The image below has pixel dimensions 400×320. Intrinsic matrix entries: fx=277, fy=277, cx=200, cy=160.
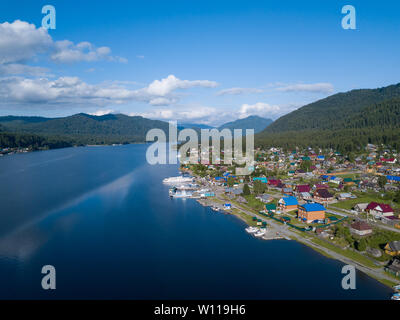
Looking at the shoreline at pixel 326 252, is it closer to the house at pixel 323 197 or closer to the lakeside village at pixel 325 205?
the lakeside village at pixel 325 205

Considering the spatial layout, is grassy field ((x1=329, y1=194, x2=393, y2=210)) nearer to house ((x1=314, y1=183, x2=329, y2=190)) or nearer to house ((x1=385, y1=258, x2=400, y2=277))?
house ((x1=314, y1=183, x2=329, y2=190))

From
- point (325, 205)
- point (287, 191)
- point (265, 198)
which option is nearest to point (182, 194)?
point (265, 198)

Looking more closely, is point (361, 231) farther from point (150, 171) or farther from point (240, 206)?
point (150, 171)

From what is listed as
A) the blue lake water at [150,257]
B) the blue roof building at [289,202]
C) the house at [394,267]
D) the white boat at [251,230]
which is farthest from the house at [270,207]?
the house at [394,267]

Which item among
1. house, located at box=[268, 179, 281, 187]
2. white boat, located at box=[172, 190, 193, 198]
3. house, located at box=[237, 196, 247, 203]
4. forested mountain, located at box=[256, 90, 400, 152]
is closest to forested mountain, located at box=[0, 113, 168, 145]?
forested mountain, located at box=[256, 90, 400, 152]

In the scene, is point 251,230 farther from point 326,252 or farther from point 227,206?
point 227,206

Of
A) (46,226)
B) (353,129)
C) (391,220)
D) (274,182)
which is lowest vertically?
(46,226)
